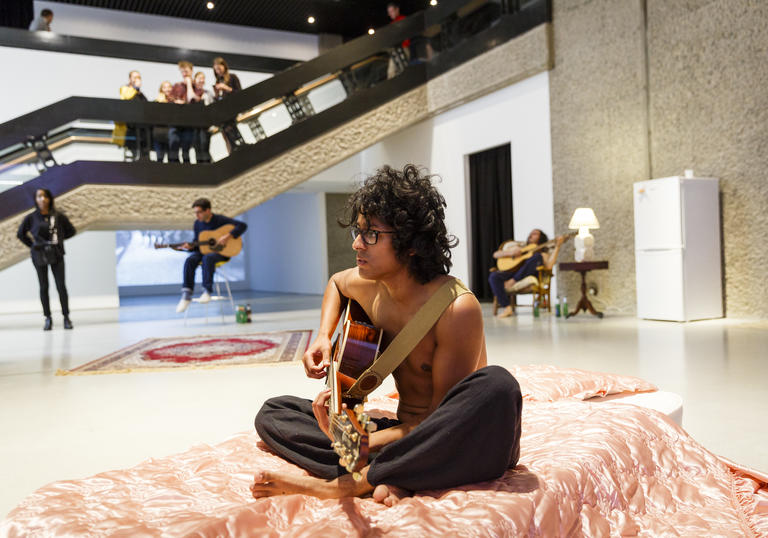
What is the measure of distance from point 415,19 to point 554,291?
15.9ft

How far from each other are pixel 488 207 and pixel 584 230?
9.11 feet

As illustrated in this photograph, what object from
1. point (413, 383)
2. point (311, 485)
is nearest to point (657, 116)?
point (413, 383)

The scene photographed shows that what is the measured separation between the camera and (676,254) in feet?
19.5

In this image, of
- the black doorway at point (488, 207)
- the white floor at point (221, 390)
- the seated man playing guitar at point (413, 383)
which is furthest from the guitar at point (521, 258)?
the seated man playing guitar at point (413, 383)

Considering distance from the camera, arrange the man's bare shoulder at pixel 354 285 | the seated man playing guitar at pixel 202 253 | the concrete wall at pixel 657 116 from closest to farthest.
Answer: the man's bare shoulder at pixel 354 285 → the concrete wall at pixel 657 116 → the seated man playing guitar at pixel 202 253

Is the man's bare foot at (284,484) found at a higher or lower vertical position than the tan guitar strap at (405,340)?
lower

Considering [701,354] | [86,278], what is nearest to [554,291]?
[701,354]

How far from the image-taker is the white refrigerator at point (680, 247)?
19.4ft

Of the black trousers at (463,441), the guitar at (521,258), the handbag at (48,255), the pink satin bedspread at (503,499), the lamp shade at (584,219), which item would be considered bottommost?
the pink satin bedspread at (503,499)

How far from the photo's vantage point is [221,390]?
3.68m

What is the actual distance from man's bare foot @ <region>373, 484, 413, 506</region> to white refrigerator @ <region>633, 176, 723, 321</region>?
525 cm

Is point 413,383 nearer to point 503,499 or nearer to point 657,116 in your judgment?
point 503,499

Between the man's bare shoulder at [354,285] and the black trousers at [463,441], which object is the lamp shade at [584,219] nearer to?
the man's bare shoulder at [354,285]

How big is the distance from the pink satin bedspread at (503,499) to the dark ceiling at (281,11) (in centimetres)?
1197
